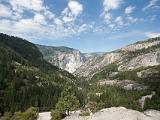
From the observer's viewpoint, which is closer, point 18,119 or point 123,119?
point 123,119

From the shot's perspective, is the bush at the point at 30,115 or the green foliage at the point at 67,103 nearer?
the bush at the point at 30,115

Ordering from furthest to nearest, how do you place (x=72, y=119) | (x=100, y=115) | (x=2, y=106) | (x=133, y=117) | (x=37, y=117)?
(x=2, y=106) < (x=37, y=117) < (x=72, y=119) < (x=100, y=115) < (x=133, y=117)

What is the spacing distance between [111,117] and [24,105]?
423 ft

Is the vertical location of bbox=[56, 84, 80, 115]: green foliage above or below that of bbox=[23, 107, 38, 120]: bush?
above

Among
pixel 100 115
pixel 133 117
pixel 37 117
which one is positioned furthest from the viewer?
pixel 37 117

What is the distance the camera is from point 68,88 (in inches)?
4648

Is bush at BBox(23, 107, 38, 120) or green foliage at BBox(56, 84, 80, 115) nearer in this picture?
bush at BBox(23, 107, 38, 120)

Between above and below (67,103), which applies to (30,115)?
below

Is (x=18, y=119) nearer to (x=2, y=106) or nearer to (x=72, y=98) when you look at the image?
(x=72, y=98)

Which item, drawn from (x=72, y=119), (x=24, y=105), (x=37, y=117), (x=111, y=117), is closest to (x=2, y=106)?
(x=24, y=105)

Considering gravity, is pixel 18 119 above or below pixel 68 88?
below

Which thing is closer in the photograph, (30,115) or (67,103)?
(30,115)

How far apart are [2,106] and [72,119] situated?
4250 inches

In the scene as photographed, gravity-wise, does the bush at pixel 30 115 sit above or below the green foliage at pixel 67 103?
below
